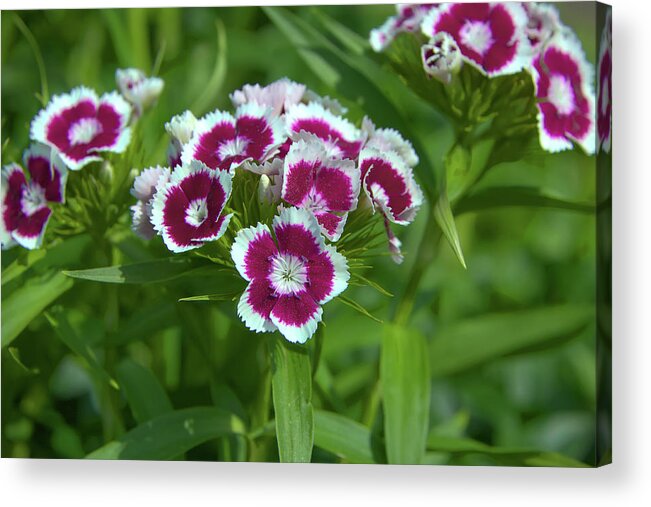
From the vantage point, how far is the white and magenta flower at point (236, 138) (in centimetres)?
215

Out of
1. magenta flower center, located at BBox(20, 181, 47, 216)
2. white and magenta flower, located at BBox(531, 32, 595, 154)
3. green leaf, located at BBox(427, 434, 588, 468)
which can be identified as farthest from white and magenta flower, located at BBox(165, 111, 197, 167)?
green leaf, located at BBox(427, 434, 588, 468)

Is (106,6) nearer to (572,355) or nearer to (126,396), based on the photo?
(126,396)

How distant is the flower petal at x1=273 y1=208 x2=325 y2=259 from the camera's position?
82.0 inches

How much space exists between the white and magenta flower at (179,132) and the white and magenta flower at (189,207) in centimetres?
8

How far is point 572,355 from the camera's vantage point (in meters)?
2.44

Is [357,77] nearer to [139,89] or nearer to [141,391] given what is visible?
[139,89]

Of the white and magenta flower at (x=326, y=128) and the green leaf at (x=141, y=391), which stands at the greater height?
the white and magenta flower at (x=326, y=128)

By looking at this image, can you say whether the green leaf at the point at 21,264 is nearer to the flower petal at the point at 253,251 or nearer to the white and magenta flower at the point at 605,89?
the flower petal at the point at 253,251

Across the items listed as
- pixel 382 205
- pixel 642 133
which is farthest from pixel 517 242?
pixel 382 205

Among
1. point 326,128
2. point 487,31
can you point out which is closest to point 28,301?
point 326,128

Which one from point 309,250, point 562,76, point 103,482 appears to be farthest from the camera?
point 103,482

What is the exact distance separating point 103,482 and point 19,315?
0.48m

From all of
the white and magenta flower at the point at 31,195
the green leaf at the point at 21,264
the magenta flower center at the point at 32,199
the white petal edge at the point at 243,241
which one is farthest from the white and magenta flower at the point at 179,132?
the green leaf at the point at 21,264

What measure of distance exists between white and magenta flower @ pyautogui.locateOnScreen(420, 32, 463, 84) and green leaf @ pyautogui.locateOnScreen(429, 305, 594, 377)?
634mm
